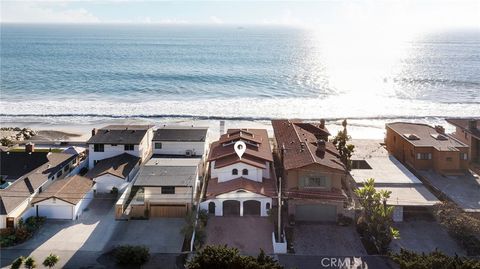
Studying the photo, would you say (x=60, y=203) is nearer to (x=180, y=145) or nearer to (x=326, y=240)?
(x=180, y=145)

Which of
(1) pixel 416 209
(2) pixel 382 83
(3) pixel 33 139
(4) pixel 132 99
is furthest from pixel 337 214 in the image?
(2) pixel 382 83

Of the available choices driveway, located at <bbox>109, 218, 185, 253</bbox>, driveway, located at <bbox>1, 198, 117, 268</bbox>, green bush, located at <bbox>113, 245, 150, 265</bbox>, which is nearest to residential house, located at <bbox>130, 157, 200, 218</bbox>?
driveway, located at <bbox>109, 218, 185, 253</bbox>

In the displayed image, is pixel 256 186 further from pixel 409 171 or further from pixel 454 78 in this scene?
pixel 454 78

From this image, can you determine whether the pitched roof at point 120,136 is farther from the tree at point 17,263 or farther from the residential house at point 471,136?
the residential house at point 471,136

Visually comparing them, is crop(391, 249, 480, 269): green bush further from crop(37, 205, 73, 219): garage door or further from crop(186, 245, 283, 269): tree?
crop(37, 205, 73, 219): garage door

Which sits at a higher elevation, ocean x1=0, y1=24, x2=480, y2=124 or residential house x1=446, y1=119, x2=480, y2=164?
ocean x1=0, y1=24, x2=480, y2=124

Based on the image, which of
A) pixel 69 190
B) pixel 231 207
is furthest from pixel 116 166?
pixel 231 207

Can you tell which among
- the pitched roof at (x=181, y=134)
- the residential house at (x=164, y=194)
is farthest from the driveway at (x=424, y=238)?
the pitched roof at (x=181, y=134)
